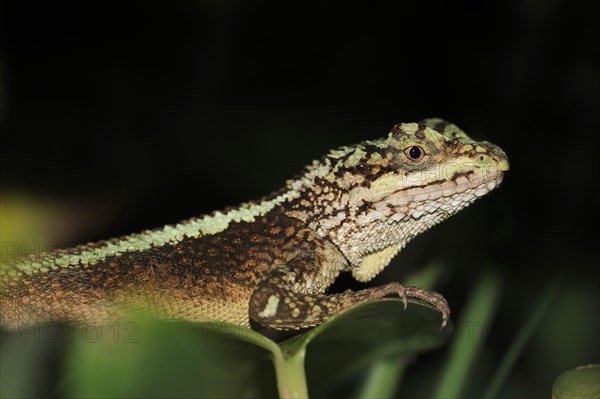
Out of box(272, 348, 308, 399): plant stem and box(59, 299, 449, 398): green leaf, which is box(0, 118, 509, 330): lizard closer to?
box(59, 299, 449, 398): green leaf

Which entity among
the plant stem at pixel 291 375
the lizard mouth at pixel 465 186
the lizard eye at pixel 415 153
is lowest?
the plant stem at pixel 291 375

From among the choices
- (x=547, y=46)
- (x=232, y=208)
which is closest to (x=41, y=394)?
(x=232, y=208)

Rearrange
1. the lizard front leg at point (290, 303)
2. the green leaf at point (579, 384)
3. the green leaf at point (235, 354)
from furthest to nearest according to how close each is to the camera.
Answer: the lizard front leg at point (290, 303)
the green leaf at point (579, 384)
the green leaf at point (235, 354)

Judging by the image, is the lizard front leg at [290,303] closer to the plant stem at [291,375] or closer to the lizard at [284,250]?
the lizard at [284,250]

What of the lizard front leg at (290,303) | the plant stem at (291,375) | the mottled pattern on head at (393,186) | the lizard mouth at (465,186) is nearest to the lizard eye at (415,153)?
the mottled pattern on head at (393,186)

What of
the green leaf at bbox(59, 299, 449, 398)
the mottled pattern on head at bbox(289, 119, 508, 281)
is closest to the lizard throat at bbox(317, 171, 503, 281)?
the mottled pattern on head at bbox(289, 119, 508, 281)

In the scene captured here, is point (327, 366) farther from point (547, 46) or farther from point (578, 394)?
point (547, 46)

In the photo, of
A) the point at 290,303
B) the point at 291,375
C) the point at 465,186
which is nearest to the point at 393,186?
the point at 465,186

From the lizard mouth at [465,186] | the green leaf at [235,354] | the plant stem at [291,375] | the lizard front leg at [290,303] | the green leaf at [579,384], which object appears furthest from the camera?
the lizard mouth at [465,186]
